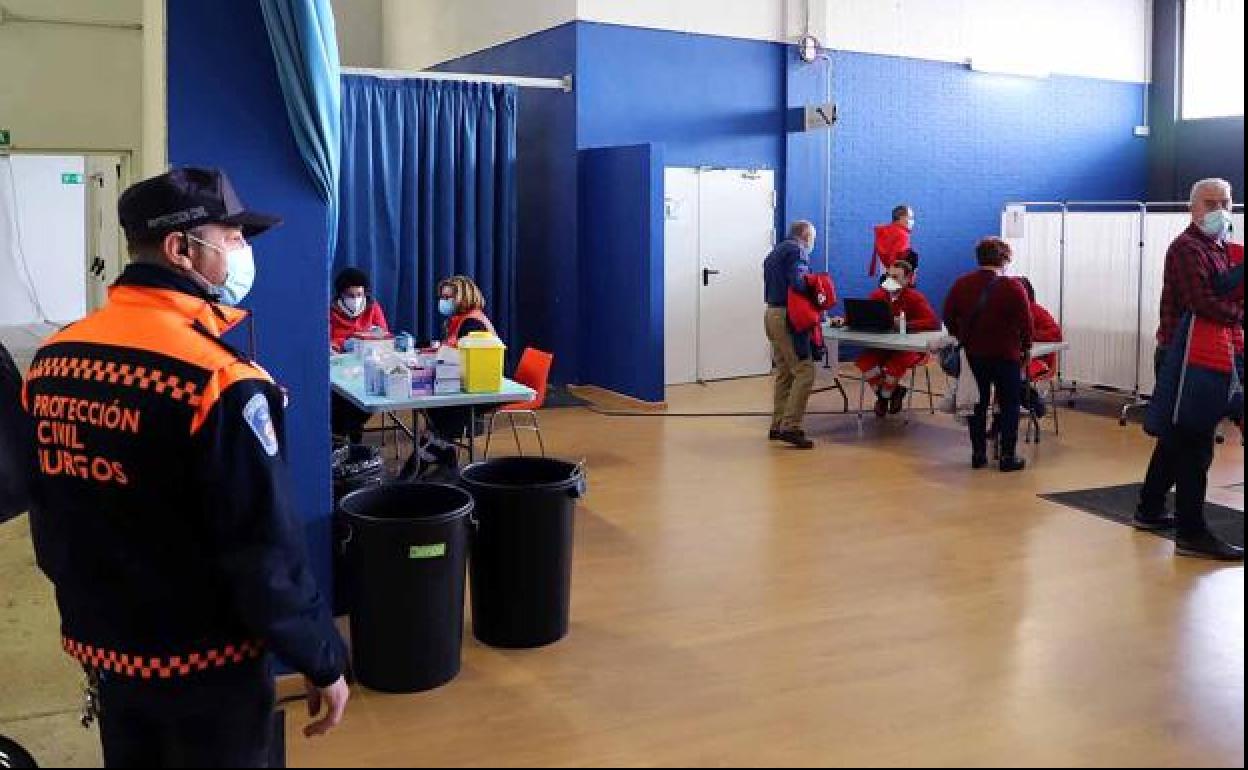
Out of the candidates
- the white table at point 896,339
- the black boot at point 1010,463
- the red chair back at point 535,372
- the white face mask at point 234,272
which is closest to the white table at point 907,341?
the white table at point 896,339

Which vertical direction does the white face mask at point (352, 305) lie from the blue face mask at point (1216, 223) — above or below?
below

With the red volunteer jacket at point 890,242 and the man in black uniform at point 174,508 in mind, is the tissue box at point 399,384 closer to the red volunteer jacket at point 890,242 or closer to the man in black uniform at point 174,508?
the man in black uniform at point 174,508

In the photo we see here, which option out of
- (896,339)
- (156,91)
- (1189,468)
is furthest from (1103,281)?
(156,91)

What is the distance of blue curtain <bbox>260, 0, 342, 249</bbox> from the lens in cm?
330

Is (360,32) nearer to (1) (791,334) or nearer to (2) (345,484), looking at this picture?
(1) (791,334)

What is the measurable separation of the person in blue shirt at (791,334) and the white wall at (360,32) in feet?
21.3

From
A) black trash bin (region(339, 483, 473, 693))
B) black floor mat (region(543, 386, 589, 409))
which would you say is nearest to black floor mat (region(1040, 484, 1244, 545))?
black trash bin (region(339, 483, 473, 693))

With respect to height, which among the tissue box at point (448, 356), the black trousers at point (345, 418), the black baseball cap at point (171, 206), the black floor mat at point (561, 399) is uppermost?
the black baseball cap at point (171, 206)

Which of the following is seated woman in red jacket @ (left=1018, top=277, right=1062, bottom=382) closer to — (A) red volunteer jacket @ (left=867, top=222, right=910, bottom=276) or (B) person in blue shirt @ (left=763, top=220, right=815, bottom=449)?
(B) person in blue shirt @ (left=763, top=220, right=815, bottom=449)

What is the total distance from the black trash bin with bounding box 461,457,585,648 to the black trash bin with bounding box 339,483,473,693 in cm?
19

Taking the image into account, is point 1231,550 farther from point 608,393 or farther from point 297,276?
point 608,393

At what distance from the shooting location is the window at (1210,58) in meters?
10.9

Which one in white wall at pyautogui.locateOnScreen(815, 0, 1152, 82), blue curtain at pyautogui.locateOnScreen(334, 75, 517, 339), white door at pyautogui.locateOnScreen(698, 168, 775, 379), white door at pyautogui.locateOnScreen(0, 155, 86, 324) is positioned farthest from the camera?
white door at pyautogui.locateOnScreen(0, 155, 86, 324)

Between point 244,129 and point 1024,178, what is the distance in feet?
31.2
